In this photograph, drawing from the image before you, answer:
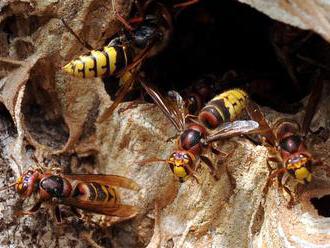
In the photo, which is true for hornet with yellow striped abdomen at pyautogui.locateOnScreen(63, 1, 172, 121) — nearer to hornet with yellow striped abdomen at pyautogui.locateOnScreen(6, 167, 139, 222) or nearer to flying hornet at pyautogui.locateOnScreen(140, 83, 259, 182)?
flying hornet at pyautogui.locateOnScreen(140, 83, 259, 182)

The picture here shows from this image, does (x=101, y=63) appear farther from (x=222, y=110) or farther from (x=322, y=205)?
(x=322, y=205)

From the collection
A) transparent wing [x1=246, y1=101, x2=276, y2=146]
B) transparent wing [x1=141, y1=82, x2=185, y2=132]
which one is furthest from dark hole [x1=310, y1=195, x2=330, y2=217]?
transparent wing [x1=141, y1=82, x2=185, y2=132]

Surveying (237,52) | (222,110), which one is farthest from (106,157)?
(237,52)

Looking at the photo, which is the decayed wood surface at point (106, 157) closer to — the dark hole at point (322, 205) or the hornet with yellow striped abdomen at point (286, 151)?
the hornet with yellow striped abdomen at point (286, 151)

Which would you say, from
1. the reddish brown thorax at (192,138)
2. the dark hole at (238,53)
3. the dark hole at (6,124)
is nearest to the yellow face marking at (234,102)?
the reddish brown thorax at (192,138)

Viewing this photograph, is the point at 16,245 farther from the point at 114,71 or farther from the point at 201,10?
the point at 201,10

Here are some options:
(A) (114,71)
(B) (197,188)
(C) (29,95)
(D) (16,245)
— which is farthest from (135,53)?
(D) (16,245)
